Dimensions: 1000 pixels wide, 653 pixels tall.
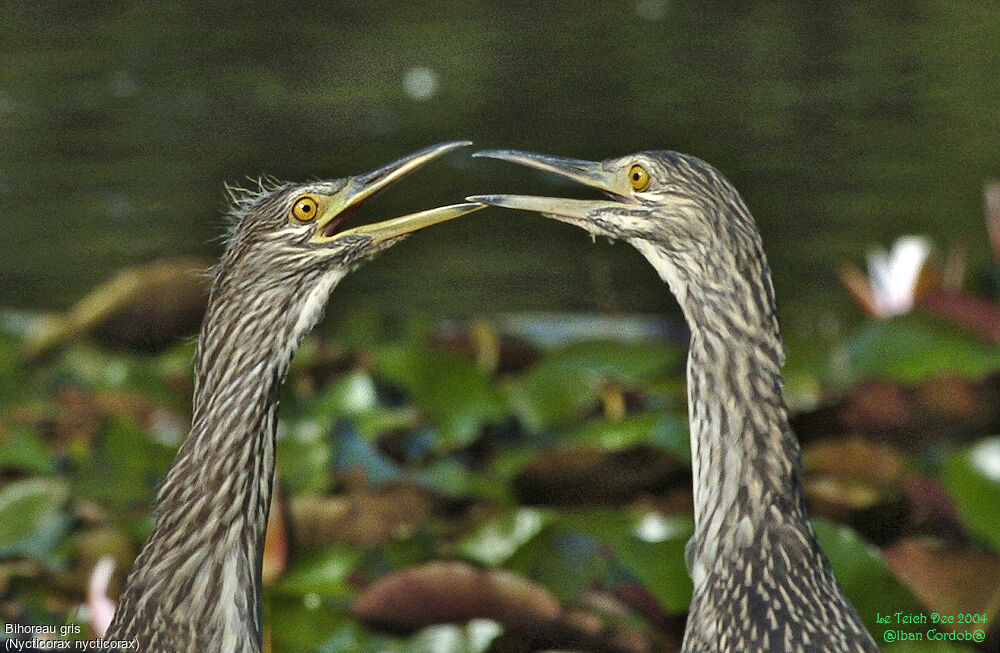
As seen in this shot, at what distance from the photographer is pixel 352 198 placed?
2877mm

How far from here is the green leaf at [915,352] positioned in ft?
14.9

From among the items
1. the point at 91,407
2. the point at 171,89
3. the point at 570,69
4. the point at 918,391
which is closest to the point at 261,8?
the point at 171,89

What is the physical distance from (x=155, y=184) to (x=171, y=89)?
145 centimetres

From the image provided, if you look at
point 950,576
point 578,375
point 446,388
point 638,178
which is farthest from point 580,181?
point 578,375

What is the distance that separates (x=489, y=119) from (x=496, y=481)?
5.04 meters

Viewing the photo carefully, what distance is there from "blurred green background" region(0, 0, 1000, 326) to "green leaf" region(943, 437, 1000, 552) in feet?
11.0

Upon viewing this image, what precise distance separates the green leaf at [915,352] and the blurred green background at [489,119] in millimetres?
2403

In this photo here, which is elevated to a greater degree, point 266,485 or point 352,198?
point 352,198

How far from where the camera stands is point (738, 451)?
278cm

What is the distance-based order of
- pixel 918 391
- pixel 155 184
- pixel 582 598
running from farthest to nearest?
pixel 155 184 < pixel 918 391 < pixel 582 598

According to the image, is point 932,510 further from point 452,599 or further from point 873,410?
point 452,599

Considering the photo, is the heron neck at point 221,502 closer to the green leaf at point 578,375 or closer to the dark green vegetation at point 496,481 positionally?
the dark green vegetation at point 496,481

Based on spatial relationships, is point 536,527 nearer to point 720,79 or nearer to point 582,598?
point 582,598

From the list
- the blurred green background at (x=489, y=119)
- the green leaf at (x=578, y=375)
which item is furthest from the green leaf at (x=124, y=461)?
the blurred green background at (x=489, y=119)
